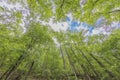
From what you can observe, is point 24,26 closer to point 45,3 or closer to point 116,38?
point 45,3

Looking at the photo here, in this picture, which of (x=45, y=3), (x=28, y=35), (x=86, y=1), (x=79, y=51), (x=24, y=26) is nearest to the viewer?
(x=86, y=1)

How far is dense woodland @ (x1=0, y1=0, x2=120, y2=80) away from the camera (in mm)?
4297

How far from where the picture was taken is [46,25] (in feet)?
31.1

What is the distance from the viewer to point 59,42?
13281 mm

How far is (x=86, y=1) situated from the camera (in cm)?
396

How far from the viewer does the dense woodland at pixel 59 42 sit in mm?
4297

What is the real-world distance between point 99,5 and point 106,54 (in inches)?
219

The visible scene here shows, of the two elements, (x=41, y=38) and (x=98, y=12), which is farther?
(x=41, y=38)

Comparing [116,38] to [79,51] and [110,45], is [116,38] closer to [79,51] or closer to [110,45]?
[110,45]

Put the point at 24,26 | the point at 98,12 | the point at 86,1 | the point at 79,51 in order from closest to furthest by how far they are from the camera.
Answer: the point at 86,1 < the point at 98,12 < the point at 24,26 < the point at 79,51

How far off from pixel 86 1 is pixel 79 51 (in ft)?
26.7

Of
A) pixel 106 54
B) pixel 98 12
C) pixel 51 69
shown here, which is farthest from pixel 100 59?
pixel 98 12

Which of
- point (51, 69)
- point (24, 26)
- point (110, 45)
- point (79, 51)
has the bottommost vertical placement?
point (51, 69)

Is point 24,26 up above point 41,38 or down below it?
above
